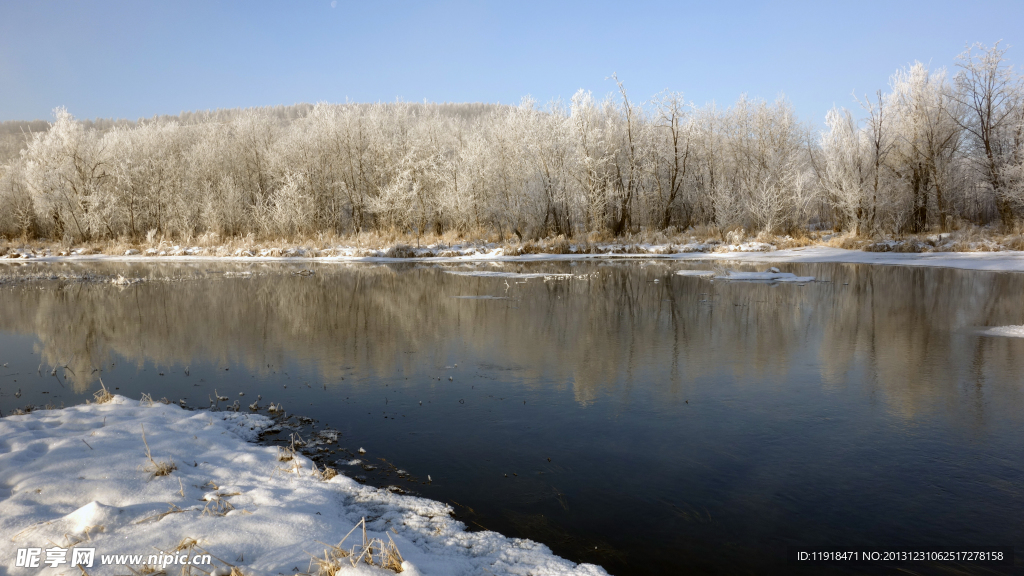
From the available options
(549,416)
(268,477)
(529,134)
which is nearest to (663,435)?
(549,416)

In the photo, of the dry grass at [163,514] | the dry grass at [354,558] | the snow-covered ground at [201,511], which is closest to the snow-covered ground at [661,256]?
the snow-covered ground at [201,511]

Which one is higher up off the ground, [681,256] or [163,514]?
[681,256]

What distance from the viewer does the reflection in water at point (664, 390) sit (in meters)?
3.67

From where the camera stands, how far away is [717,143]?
41906 mm

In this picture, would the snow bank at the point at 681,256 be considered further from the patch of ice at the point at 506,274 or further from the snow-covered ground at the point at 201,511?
the snow-covered ground at the point at 201,511

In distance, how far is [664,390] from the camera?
6.39 metres

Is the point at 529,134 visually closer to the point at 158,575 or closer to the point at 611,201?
the point at 611,201

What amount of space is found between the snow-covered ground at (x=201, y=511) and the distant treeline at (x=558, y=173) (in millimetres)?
28889

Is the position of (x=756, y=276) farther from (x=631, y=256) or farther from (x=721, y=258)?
(x=631, y=256)

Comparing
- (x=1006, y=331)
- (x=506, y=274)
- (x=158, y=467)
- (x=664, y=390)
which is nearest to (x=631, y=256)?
(x=506, y=274)

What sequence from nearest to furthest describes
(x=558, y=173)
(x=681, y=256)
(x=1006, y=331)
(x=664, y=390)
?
(x=664, y=390)
(x=1006, y=331)
(x=681, y=256)
(x=558, y=173)

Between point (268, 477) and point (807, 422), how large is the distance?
4.81 meters

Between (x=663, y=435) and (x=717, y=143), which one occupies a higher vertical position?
(x=717, y=143)

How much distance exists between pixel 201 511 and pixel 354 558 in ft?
3.95
